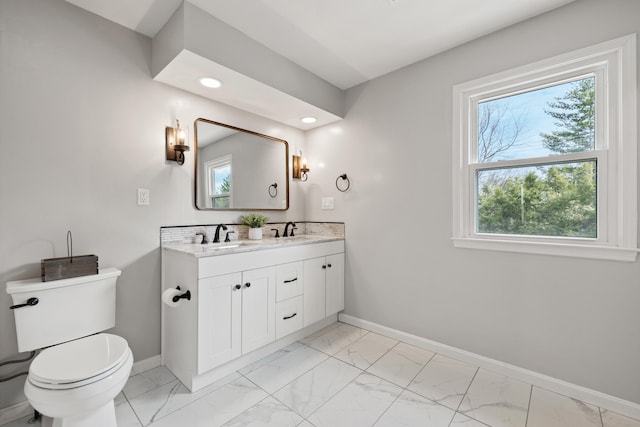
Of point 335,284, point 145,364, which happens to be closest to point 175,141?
point 145,364

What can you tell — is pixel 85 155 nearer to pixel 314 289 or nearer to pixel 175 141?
pixel 175 141

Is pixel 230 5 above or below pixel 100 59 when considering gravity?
above

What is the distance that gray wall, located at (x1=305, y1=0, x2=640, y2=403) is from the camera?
161 centimetres

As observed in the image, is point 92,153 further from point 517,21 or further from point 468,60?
point 517,21

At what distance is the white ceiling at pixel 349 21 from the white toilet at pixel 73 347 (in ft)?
5.55

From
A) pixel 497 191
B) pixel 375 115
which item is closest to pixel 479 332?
pixel 497 191

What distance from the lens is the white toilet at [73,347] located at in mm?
1161

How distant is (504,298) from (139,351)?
2611 millimetres

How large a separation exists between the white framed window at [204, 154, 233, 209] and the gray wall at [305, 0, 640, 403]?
99 cm

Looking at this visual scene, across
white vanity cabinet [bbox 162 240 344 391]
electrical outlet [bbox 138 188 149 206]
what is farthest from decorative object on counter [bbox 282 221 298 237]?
electrical outlet [bbox 138 188 149 206]

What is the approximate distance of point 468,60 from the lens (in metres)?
2.08

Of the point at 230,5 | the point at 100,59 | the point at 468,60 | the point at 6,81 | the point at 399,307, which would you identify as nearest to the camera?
the point at 6,81

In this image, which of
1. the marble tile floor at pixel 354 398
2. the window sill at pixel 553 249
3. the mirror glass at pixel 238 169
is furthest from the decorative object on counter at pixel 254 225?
the window sill at pixel 553 249

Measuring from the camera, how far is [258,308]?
2.03 m
